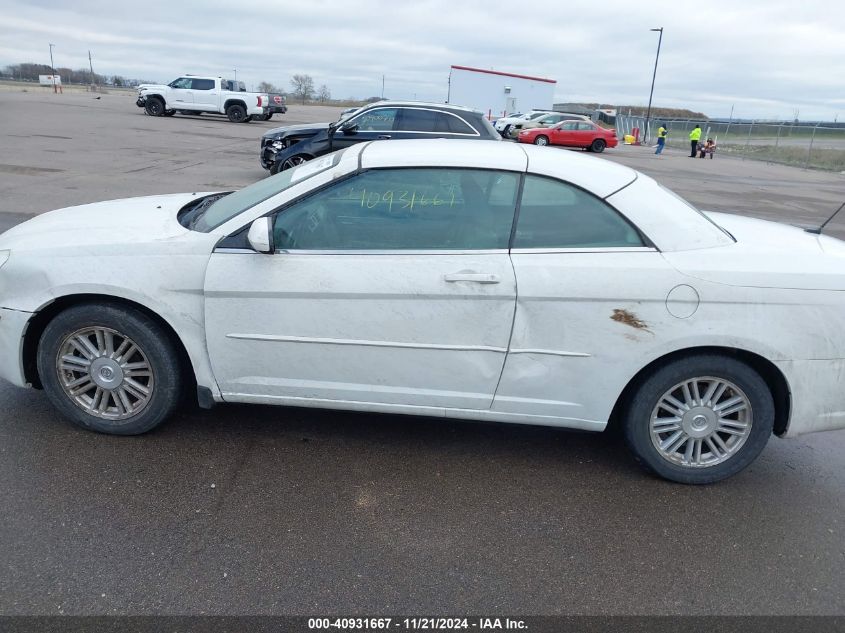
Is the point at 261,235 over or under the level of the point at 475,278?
over

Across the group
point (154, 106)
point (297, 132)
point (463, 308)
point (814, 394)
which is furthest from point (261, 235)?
point (154, 106)

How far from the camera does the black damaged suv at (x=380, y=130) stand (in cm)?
1260

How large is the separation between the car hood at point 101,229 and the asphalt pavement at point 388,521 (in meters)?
1.00

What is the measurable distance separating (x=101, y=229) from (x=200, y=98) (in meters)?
31.8

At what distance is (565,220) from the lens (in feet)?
11.2

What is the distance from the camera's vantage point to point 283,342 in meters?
3.44

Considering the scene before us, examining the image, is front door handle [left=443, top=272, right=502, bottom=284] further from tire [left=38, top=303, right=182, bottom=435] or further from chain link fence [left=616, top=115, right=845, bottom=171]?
chain link fence [left=616, top=115, right=845, bottom=171]

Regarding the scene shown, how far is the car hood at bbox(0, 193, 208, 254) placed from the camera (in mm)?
3524

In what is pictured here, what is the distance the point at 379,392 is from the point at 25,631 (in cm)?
176

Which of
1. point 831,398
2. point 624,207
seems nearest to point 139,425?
point 624,207

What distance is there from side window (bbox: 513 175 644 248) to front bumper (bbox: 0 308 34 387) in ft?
8.45

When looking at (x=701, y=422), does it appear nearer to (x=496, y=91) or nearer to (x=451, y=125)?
(x=451, y=125)

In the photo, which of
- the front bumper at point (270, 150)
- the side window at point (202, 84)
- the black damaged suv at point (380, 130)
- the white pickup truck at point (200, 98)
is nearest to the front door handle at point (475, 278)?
the black damaged suv at point (380, 130)

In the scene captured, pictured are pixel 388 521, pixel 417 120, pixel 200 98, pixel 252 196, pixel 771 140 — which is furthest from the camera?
pixel 771 140
